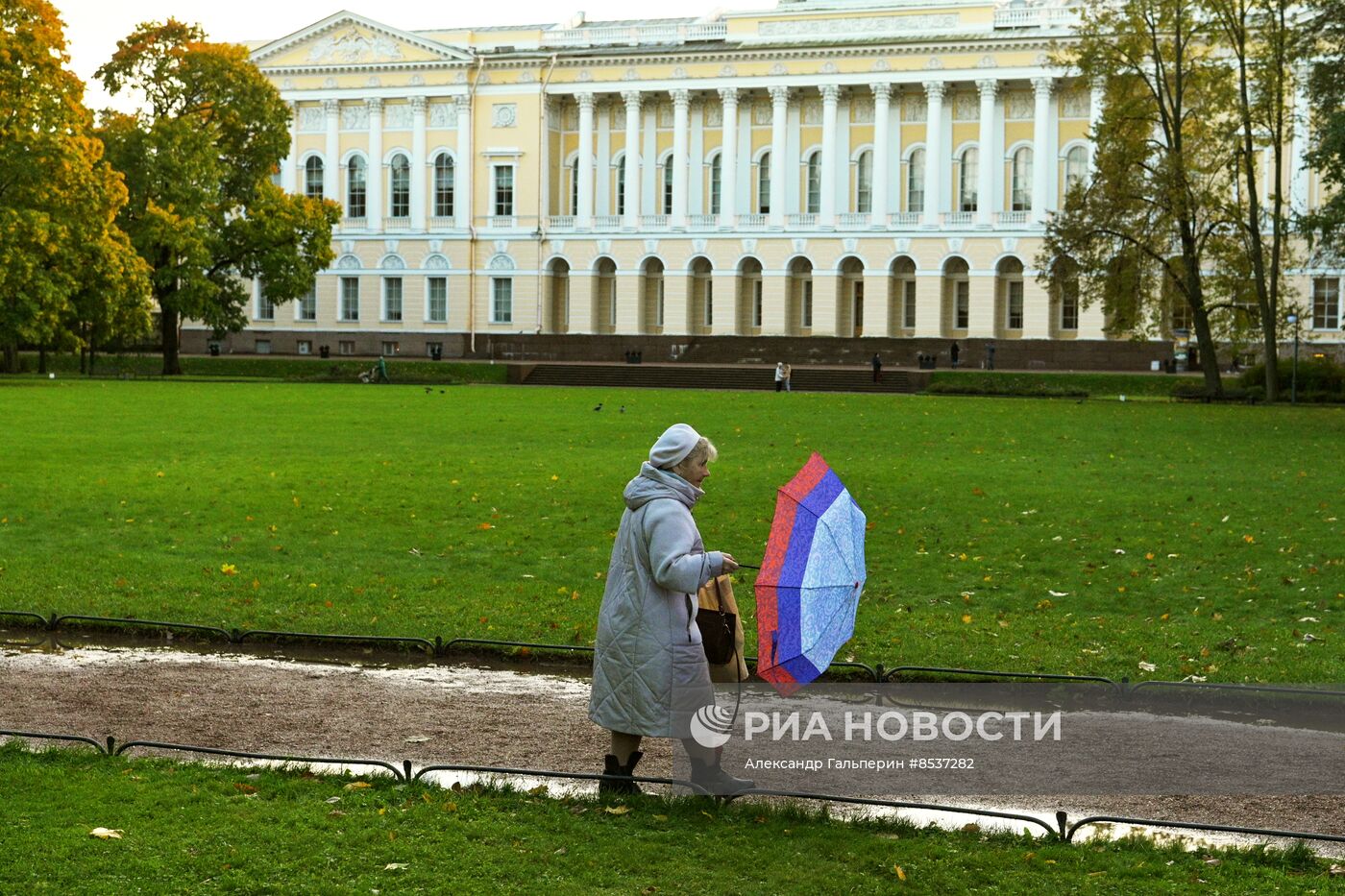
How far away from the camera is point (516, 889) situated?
6.72m

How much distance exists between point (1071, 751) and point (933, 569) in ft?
21.9

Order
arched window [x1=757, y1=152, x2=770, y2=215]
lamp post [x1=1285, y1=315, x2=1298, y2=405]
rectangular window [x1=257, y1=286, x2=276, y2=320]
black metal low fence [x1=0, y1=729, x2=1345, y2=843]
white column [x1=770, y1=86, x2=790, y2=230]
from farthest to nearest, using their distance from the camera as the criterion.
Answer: rectangular window [x1=257, y1=286, x2=276, y2=320]
arched window [x1=757, y1=152, x2=770, y2=215]
white column [x1=770, y1=86, x2=790, y2=230]
lamp post [x1=1285, y1=315, x2=1298, y2=405]
black metal low fence [x1=0, y1=729, x2=1345, y2=843]

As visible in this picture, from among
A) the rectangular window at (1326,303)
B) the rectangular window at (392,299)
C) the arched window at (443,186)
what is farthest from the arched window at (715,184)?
the rectangular window at (1326,303)

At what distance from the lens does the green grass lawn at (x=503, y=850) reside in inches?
267

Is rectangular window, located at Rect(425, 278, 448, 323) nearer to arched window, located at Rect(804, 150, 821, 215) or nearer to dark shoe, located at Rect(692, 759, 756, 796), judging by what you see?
arched window, located at Rect(804, 150, 821, 215)

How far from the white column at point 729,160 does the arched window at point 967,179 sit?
10.9m

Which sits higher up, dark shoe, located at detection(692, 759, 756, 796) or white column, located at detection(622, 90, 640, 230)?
white column, located at detection(622, 90, 640, 230)

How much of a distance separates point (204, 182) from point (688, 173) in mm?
31455

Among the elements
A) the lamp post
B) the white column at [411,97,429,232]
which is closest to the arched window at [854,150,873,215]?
the white column at [411,97,429,232]

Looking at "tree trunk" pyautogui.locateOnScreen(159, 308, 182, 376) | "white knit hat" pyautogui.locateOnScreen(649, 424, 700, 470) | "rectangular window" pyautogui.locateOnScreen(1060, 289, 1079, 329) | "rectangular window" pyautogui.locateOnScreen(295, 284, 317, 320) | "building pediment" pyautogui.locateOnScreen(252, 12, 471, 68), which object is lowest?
"white knit hat" pyautogui.locateOnScreen(649, 424, 700, 470)

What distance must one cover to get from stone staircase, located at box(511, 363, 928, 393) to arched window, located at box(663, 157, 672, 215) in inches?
805

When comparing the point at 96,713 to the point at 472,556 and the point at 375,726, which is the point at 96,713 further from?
the point at 472,556

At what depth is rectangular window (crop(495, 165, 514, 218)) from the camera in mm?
89250

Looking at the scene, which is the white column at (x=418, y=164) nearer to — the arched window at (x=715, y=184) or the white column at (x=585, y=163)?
the white column at (x=585, y=163)
